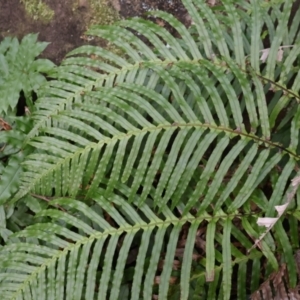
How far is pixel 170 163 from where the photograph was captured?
201 centimetres

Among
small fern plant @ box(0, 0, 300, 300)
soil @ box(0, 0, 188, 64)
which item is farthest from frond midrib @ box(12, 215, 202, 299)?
soil @ box(0, 0, 188, 64)

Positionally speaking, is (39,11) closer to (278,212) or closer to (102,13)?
(102,13)

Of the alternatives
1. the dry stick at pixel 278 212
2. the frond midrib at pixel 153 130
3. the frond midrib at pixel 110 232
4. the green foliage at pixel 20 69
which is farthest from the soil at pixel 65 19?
the dry stick at pixel 278 212

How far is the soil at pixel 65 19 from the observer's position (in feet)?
8.29

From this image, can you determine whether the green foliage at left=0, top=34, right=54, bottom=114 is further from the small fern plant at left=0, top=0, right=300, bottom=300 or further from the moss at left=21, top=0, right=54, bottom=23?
the small fern plant at left=0, top=0, right=300, bottom=300

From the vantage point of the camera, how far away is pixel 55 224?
6.88 ft

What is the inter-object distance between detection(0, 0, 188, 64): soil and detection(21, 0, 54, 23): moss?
0.01 meters

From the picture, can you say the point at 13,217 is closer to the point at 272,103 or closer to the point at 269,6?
the point at 272,103

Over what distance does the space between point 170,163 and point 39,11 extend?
4.26 ft

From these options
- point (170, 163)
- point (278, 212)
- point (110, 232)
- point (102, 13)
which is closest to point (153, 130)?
point (170, 163)

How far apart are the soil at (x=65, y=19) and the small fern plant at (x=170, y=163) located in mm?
418

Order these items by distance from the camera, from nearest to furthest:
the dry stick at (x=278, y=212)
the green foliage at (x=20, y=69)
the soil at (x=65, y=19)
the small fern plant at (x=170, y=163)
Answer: the dry stick at (x=278, y=212) → the small fern plant at (x=170, y=163) → the green foliage at (x=20, y=69) → the soil at (x=65, y=19)

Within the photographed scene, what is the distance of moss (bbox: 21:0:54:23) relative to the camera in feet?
8.43

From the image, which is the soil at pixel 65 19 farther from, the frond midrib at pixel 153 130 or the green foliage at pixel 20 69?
the frond midrib at pixel 153 130
